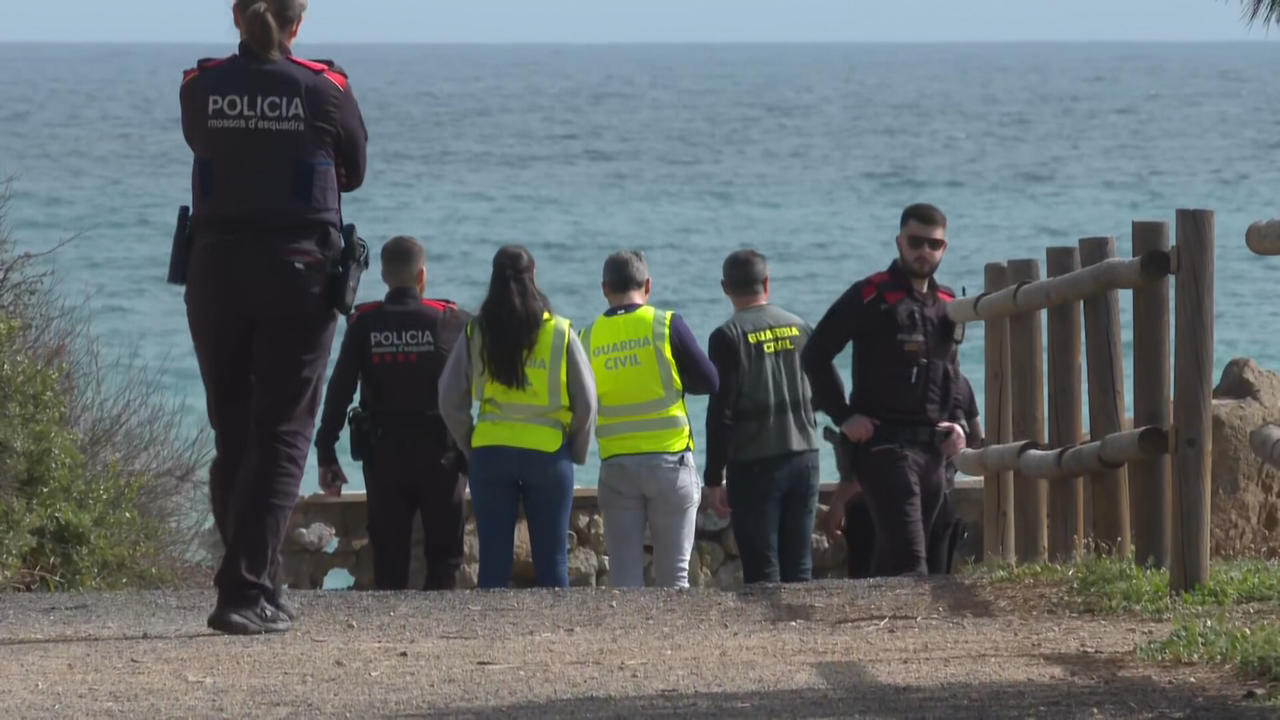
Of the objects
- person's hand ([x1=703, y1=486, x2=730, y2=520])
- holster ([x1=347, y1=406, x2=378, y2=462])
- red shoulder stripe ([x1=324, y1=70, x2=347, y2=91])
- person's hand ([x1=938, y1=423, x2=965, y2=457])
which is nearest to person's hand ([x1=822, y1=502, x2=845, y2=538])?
person's hand ([x1=703, y1=486, x2=730, y2=520])

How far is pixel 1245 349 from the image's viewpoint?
1208 inches

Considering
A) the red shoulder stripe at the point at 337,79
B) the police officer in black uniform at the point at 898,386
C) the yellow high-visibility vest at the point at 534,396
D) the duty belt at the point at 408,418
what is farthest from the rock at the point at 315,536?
the red shoulder stripe at the point at 337,79

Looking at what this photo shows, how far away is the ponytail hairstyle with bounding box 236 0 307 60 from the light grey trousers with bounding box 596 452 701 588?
122 inches

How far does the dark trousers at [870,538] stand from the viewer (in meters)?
8.14

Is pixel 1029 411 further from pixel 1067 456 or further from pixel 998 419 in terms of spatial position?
pixel 1067 456

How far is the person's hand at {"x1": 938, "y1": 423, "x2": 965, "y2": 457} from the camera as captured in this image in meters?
7.78

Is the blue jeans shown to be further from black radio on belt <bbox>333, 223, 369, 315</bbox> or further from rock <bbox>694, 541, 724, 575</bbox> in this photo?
rock <bbox>694, 541, 724, 575</bbox>

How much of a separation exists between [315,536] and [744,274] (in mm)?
3771

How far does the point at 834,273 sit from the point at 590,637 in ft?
118

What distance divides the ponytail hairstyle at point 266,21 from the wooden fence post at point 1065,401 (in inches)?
114

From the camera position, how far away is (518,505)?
8.09m

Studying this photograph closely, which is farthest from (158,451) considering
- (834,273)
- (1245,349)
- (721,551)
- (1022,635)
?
(834,273)

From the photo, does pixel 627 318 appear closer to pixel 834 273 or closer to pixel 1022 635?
pixel 1022 635

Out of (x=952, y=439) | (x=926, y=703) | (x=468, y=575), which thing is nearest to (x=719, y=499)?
(x=952, y=439)
